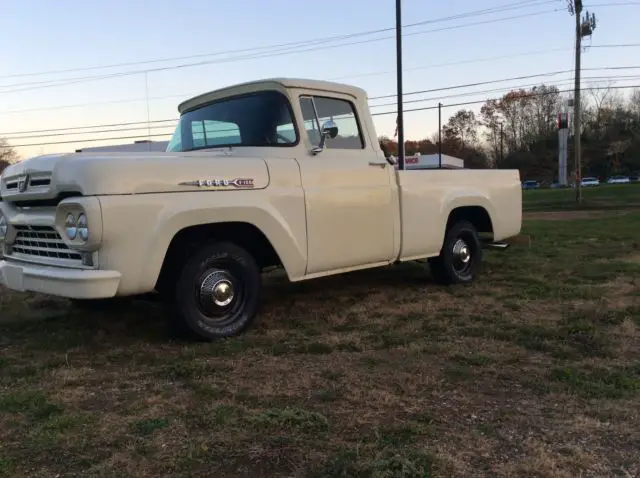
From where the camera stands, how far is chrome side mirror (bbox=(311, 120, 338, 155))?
209 inches

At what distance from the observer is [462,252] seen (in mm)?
7238

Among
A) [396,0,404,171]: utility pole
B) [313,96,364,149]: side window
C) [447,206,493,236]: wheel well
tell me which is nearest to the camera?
[313,96,364,149]: side window

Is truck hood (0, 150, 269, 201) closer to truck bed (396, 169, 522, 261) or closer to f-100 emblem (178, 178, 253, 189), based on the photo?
f-100 emblem (178, 178, 253, 189)

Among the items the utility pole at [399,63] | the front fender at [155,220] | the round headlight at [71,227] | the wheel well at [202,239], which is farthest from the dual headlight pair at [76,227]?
the utility pole at [399,63]

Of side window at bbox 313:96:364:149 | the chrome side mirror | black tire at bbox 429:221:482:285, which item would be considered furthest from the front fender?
black tire at bbox 429:221:482:285

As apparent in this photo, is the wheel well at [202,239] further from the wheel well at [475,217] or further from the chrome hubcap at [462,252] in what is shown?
the wheel well at [475,217]

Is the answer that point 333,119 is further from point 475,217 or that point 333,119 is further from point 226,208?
point 475,217

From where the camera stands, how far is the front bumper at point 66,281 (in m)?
4.02

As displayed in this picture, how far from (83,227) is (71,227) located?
156 mm

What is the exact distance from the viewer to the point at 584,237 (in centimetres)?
1173

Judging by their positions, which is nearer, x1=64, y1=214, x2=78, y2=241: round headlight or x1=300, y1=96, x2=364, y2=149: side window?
x1=64, y1=214, x2=78, y2=241: round headlight

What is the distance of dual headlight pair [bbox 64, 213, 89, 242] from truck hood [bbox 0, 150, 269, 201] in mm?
174

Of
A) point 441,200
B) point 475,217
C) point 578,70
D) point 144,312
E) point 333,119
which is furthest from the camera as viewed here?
point 578,70

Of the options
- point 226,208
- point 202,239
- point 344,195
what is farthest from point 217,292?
point 344,195
